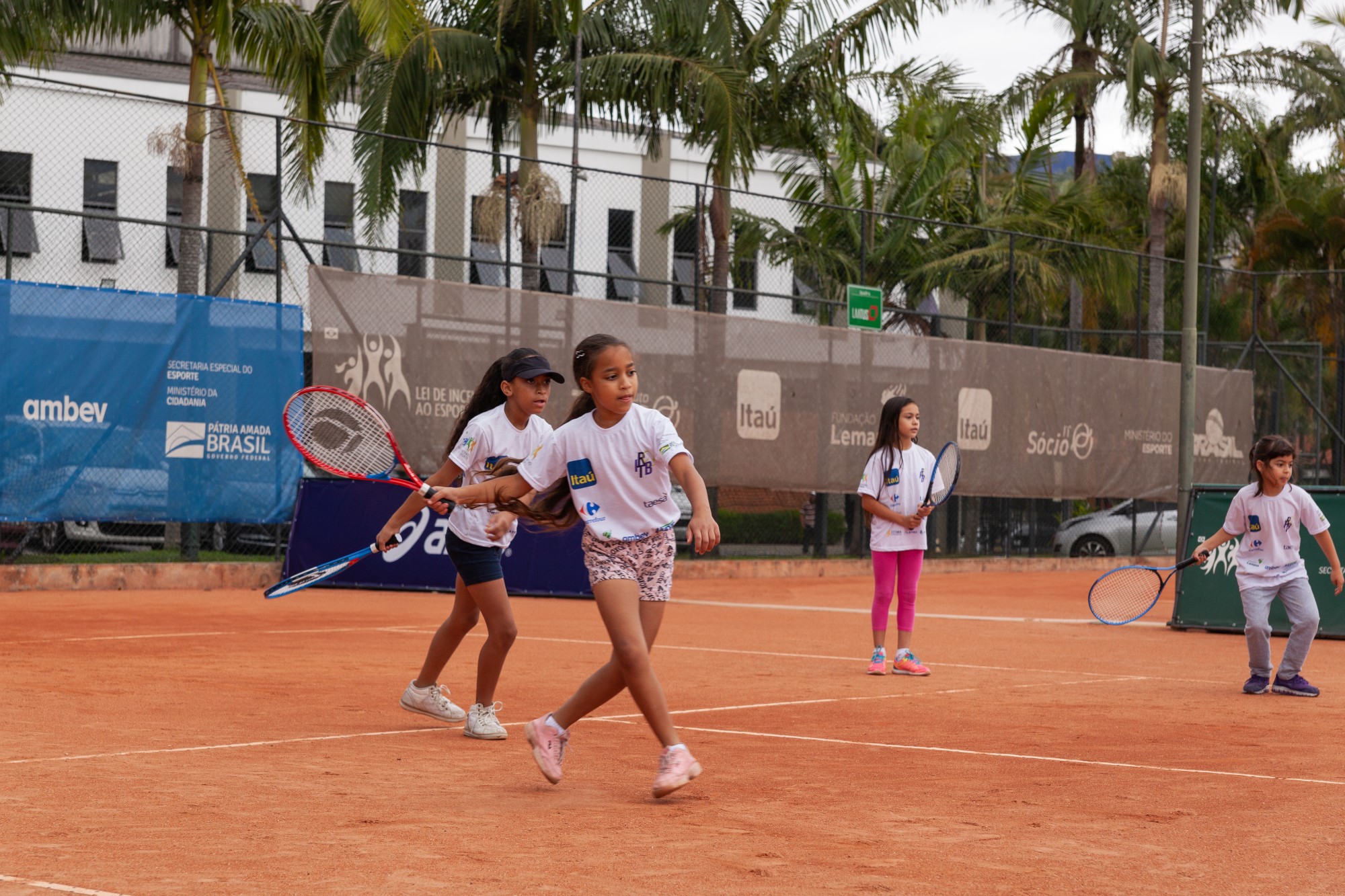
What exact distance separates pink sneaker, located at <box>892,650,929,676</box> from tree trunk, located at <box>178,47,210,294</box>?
10133 millimetres

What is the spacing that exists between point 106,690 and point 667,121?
15.5m

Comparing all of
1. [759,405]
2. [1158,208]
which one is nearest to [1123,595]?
[759,405]

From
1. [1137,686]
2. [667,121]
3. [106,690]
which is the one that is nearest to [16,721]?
[106,690]

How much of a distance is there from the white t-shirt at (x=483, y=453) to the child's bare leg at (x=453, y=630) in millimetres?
247

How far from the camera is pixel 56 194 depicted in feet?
88.6

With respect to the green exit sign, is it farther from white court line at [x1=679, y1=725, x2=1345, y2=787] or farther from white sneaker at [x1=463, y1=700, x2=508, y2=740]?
white sneaker at [x1=463, y1=700, x2=508, y2=740]

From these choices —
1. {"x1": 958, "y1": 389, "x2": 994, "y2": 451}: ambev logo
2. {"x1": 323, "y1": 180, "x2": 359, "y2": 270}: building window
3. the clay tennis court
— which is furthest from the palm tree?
{"x1": 323, "y1": 180, "x2": 359, "y2": 270}: building window

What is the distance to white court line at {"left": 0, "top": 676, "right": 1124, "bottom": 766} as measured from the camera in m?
5.85

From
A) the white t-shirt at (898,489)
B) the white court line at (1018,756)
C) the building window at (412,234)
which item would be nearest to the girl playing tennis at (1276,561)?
the white t-shirt at (898,489)

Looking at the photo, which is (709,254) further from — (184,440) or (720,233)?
(184,440)

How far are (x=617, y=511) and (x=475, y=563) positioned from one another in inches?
56.3

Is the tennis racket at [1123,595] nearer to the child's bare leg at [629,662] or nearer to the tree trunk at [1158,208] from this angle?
the child's bare leg at [629,662]

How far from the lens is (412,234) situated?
2983cm

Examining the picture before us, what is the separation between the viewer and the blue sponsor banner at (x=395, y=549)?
15523mm
